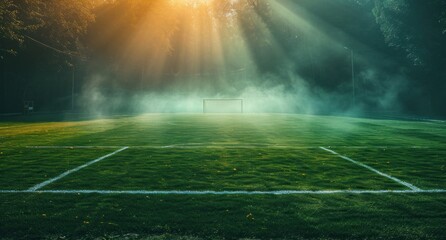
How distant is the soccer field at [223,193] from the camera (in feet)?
14.1

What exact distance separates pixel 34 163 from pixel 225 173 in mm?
4013

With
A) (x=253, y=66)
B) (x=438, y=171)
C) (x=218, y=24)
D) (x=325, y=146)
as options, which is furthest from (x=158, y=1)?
(x=438, y=171)

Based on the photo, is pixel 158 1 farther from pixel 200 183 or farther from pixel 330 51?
pixel 200 183

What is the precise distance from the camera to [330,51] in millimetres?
49594

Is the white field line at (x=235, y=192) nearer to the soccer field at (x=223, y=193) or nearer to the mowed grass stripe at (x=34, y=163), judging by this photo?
the soccer field at (x=223, y=193)

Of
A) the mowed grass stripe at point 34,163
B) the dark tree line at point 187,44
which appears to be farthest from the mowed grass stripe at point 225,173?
the dark tree line at point 187,44

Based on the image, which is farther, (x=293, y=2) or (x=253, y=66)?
(x=253, y=66)

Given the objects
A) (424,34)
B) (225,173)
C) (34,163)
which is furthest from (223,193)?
(424,34)

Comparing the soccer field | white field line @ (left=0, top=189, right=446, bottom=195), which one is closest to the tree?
the soccer field

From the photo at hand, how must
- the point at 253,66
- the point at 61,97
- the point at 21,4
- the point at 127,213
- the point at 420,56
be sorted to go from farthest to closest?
the point at 253,66 < the point at 61,97 < the point at 420,56 < the point at 21,4 < the point at 127,213

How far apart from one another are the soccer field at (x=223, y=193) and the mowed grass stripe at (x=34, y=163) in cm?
2

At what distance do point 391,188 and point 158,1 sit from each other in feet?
159

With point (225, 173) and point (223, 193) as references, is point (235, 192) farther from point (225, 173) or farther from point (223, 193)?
point (225, 173)

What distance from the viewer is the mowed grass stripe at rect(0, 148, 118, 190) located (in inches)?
266
